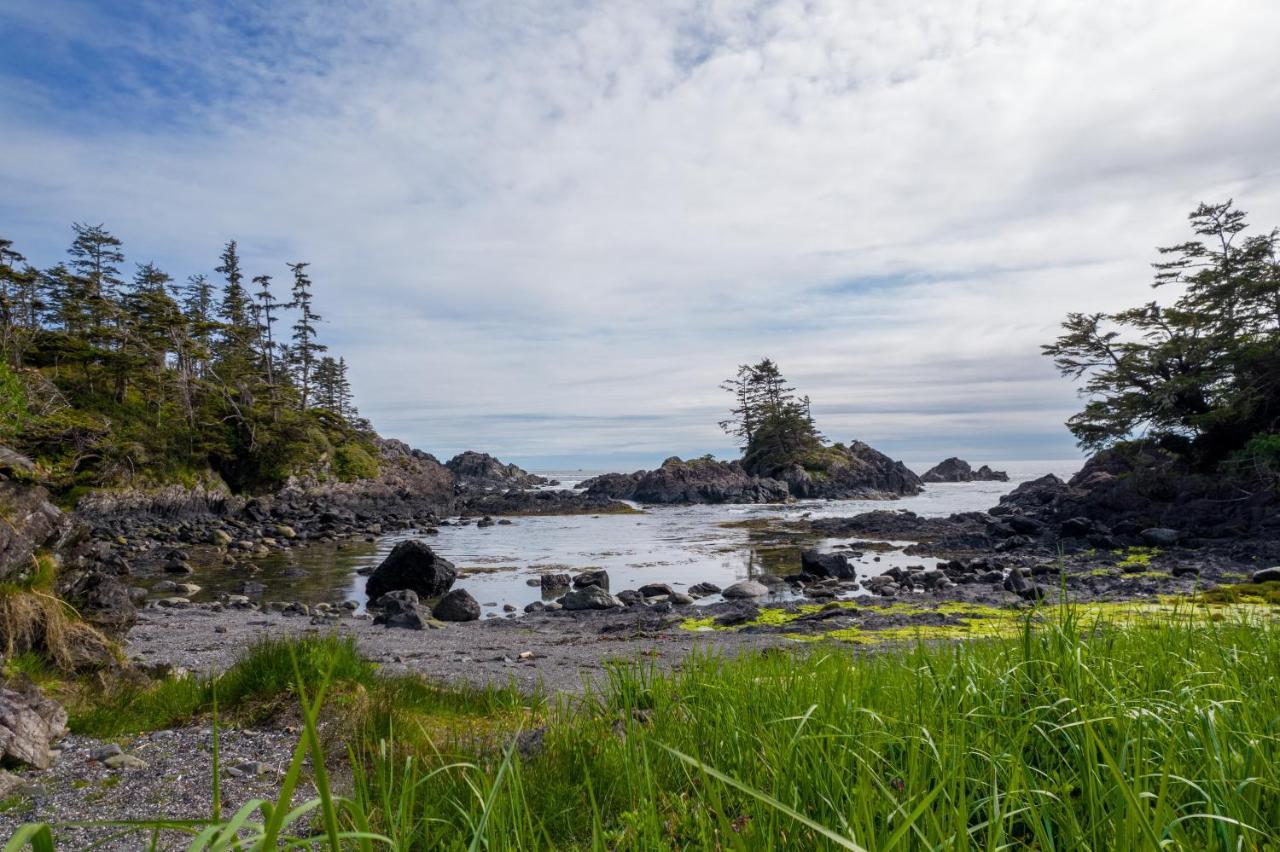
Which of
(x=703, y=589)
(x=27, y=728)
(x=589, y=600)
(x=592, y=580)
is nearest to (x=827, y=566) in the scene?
(x=703, y=589)

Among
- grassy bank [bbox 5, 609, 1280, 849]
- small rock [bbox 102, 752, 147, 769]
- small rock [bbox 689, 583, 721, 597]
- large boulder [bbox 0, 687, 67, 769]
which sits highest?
grassy bank [bbox 5, 609, 1280, 849]

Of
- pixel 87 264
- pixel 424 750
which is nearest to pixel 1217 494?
pixel 424 750

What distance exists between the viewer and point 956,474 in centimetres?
10925

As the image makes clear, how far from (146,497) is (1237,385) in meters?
49.9

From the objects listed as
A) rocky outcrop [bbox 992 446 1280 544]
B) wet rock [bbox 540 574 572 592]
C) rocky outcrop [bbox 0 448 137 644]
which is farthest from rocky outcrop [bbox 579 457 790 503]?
rocky outcrop [bbox 0 448 137 644]

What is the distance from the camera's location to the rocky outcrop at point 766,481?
220ft

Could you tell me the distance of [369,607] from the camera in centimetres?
1866

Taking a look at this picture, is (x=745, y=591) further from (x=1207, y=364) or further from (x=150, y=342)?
(x=150, y=342)

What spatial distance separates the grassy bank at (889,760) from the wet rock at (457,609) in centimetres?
1158

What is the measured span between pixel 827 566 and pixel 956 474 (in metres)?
98.4

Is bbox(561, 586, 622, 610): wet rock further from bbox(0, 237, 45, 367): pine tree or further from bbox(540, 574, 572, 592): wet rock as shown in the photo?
Result: bbox(0, 237, 45, 367): pine tree

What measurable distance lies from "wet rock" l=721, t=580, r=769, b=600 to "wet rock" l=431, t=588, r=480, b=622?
6843 mm

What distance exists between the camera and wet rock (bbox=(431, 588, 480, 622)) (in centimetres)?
1645

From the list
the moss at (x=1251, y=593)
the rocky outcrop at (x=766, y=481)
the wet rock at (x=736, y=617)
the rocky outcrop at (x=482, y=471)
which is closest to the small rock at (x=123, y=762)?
the wet rock at (x=736, y=617)
